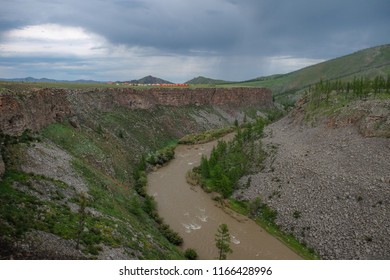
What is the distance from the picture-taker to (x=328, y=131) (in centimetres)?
6875

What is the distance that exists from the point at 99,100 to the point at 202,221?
4815cm

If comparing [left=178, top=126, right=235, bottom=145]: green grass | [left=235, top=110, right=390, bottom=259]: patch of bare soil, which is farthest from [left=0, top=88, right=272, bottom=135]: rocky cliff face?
[left=235, top=110, right=390, bottom=259]: patch of bare soil

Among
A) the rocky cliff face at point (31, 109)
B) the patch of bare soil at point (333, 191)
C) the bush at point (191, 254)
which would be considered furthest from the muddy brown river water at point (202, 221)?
the rocky cliff face at point (31, 109)

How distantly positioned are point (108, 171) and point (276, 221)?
28571 millimetres

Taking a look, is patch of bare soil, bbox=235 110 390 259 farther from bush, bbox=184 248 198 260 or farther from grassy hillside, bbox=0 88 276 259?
grassy hillside, bbox=0 88 276 259

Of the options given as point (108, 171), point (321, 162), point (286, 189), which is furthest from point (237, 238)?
point (108, 171)

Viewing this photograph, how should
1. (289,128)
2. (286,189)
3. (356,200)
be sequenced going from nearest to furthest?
(356,200), (286,189), (289,128)

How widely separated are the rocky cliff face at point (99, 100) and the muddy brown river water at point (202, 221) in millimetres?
21696

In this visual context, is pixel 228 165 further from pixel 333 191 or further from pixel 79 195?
pixel 79 195

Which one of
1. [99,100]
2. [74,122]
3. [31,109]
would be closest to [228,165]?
[74,122]

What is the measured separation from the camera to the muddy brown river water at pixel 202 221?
4172 cm

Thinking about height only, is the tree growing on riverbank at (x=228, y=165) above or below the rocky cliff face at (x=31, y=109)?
below

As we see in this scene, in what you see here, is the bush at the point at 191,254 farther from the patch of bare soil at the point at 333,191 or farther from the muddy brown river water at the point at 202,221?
the patch of bare soil at the point at 333,191
